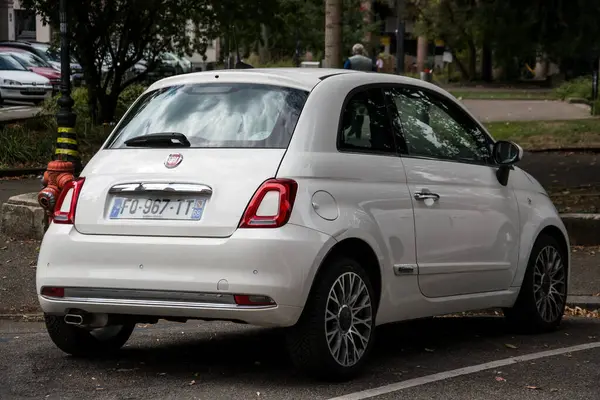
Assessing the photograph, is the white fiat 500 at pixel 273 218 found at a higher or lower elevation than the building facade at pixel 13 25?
lower

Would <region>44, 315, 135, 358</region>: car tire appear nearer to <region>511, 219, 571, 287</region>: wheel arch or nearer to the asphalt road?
the asphalt road

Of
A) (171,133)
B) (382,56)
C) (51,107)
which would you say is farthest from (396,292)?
(382,56)

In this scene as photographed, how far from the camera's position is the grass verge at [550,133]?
75.9 feet

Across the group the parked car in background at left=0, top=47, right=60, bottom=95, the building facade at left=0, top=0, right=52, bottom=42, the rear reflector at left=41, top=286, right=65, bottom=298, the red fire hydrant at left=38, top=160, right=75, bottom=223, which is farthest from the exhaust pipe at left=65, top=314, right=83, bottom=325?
the building facade at left=0, top=0, right=52, bottom=42

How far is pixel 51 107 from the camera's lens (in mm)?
25109

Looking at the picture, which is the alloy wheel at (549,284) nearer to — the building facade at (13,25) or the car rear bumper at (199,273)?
the car rear bumper at (199,273)

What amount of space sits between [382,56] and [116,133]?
67.3 meters

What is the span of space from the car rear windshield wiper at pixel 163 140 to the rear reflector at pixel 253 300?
96 centimetres

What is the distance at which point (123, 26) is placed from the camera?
80.2 feet

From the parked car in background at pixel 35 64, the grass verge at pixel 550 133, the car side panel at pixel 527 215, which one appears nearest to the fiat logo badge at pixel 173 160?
the car side panel at pixel 527 215

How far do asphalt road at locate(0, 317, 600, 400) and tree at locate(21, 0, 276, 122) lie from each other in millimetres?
14276

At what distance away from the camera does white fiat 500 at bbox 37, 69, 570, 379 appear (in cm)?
662

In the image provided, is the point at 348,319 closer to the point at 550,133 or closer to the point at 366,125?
the point at 366,125

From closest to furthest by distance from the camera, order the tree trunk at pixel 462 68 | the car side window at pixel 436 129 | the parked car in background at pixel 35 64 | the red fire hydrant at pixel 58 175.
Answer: the car side window at pixel 436 129, the red fire hydrant at pixel 58 175, the parked car in background at pixel 35 64, the tree trunk at pixel 462 68
